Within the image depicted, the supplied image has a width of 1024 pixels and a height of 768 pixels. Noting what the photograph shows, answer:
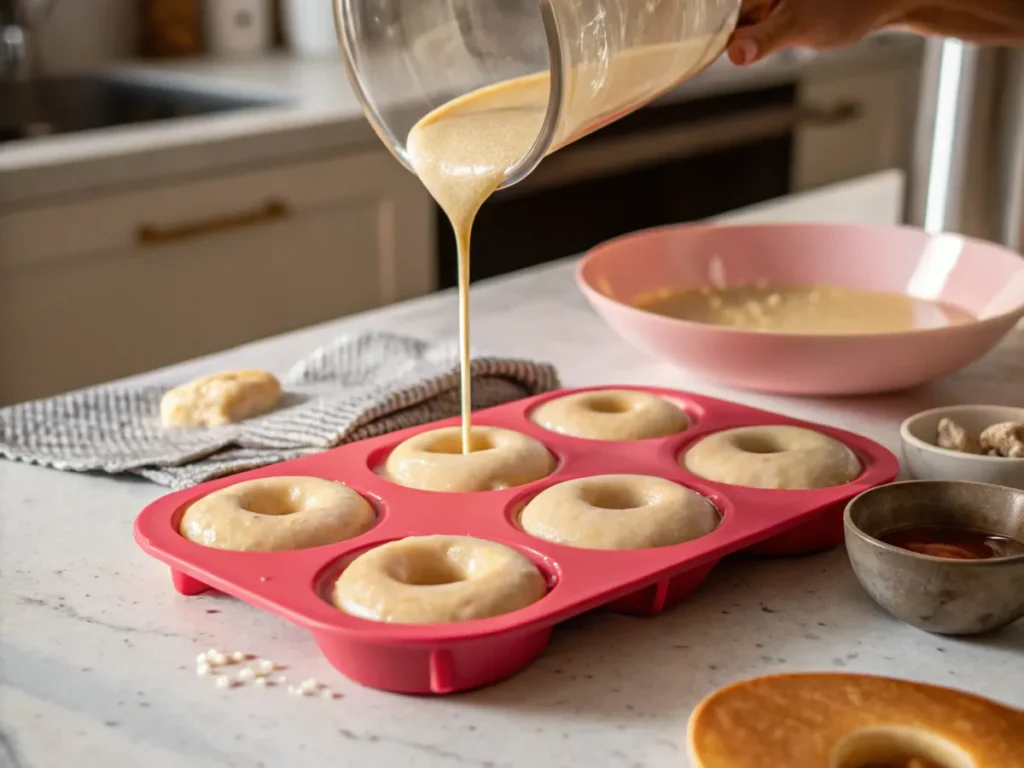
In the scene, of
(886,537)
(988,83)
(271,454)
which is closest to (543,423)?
(271,454)

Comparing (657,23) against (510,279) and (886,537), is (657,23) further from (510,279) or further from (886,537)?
(510,279)

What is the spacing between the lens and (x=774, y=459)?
0.94 m

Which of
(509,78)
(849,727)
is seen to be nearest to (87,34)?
(509,78)

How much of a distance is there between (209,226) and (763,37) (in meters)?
1.12

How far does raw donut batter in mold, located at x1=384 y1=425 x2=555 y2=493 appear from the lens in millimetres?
918

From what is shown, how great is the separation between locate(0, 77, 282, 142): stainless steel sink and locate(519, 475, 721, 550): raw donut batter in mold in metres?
1.85

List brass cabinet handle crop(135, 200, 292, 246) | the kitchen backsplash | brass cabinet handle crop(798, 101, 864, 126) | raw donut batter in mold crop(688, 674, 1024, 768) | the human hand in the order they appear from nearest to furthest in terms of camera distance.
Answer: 1. raw donut batter in mold crop(688, 674, 1024, 768)
2. the human hand
3. brass cabinet handle crop(135, 200, 292, 246)
4. the kitchen backsplash
5. brass cabinet handle crop(798, 101, 864, 126)

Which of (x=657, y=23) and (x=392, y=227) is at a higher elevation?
(x=657, y=23)

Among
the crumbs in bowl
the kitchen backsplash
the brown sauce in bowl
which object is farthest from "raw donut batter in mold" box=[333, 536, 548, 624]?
the kitchen backsplash

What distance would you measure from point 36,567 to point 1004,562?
2.05 feet

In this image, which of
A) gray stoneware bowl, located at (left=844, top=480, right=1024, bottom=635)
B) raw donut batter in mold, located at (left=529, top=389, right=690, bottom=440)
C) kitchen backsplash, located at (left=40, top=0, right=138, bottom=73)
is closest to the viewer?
gray stoneware bowl, located at (left=844, top=480, right=1024, bottom=635)

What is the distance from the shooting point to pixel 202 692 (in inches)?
28.4

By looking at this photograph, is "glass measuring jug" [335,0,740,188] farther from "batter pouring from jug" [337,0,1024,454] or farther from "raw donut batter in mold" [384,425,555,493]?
"raw donut batter in mold" [384,425,555,493]

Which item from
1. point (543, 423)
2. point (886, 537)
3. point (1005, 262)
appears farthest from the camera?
point (1005, 262)
